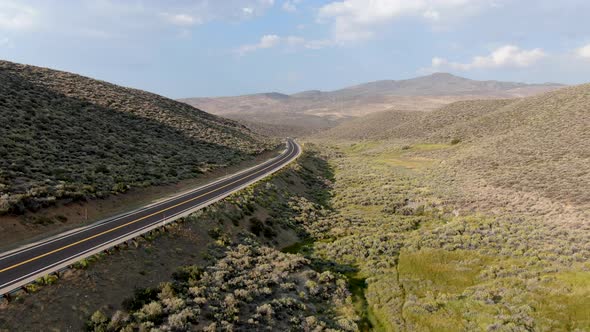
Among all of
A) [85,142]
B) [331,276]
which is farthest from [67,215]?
[85,142]

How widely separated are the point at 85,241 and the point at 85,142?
3038 cm

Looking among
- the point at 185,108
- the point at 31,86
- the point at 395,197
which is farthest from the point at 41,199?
the point at 185,108

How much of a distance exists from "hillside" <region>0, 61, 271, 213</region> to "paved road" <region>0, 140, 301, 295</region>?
5.64 m

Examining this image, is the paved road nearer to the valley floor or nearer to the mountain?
the valley floor

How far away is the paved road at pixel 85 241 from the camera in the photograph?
54.1 ft

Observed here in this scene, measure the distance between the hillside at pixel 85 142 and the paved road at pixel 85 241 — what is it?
5.64m

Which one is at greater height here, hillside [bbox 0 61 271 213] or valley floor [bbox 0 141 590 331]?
hillside [bbox 0 61 271 213]

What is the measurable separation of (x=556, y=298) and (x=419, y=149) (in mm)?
78212

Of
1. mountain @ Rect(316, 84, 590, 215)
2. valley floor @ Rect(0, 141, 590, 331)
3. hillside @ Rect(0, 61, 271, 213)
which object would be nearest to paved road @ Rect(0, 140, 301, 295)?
valley floor @ Rect(0, 141, 590, 331)

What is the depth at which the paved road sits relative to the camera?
16.5m

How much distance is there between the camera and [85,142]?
150 ft

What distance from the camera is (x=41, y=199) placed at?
25.9m

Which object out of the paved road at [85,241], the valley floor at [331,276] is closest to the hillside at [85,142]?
the paved road at [85,241]

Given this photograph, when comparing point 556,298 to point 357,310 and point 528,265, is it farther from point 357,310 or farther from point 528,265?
point 357,310
